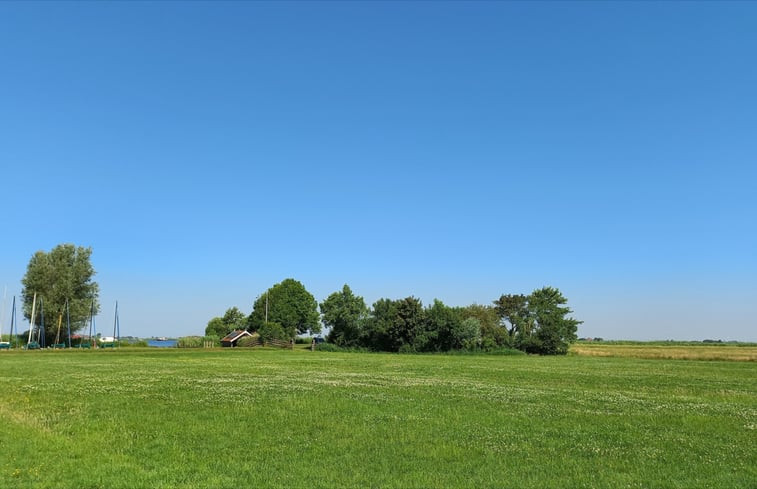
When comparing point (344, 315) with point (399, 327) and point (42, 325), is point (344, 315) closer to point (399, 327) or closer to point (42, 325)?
point (399, 327)

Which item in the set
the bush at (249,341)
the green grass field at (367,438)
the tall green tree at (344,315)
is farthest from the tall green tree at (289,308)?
the green grass field at (367,438)

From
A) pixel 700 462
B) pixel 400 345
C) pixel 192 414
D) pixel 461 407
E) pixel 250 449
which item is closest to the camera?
pixel 700 462

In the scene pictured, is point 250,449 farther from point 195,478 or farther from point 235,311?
point 235,311

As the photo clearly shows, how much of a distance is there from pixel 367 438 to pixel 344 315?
101m

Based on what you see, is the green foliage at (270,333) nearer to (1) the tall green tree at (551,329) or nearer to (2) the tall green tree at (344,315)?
(2) the tall green tree at (344,315)

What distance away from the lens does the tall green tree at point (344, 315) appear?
4402 inches

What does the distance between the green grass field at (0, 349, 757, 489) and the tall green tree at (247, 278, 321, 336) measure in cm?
11550

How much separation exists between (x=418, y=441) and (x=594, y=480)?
539 centimetres

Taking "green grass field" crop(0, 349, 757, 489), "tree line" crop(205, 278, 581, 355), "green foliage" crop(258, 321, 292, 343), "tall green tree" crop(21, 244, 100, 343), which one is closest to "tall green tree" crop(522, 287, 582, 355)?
"tree line" crop(205, 278, 581, 355)

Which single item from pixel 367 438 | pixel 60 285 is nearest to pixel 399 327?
pixel 60 285

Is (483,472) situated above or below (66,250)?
below

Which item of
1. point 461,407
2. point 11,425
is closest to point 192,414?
point 11,425

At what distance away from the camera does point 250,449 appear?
48.6ft

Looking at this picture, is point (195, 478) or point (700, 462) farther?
point (700, 462)
